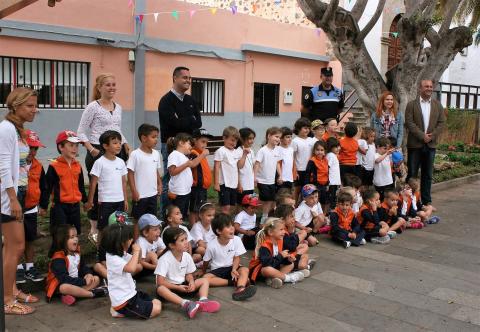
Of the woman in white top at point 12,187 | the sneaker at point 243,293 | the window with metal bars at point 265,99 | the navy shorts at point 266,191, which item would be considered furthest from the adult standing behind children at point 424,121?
the window with metal bars at point 265,99

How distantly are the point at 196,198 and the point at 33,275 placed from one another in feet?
7.09

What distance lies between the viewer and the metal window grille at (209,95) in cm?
1508

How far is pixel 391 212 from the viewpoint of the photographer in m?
7.31

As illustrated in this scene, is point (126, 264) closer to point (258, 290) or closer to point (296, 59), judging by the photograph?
point (258, 290)

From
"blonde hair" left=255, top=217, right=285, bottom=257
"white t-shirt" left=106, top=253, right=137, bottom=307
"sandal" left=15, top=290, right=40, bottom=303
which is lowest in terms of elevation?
"sandal" left=15, top=290, right=40, bottom=303

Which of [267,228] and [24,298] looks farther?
[267,228]

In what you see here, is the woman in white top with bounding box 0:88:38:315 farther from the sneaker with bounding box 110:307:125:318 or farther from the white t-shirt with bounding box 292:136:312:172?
the white t-shirt with bounding box 292:136:312:172

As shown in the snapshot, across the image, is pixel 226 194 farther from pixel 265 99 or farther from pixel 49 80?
pixel 265 99

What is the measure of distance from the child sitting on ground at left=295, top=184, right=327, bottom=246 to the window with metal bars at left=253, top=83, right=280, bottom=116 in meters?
10.3

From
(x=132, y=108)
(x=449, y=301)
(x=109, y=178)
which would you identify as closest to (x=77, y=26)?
(x=132, y=108)

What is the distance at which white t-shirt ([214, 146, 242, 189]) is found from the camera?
644 centimetres

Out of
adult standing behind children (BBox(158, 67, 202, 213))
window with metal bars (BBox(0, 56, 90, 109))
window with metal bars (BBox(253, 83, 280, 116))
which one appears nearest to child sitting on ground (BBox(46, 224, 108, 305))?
adult standing behind children (BBox(158, 67, 202, 213))

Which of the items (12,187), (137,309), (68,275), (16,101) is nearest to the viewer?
(12,187)

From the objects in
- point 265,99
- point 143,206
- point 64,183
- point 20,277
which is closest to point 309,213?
point 143,206
